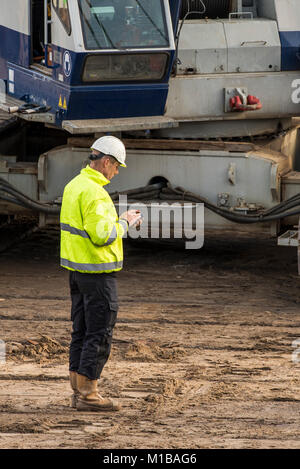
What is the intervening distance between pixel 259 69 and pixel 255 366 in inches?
142

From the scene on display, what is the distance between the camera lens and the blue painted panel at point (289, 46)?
399 inches

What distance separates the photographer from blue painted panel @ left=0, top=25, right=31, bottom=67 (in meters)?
9.95

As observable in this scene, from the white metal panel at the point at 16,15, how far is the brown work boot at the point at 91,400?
434cm

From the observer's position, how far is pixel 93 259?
6574 mm

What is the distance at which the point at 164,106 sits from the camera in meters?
9.72

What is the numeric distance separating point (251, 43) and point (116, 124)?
1.70 metres

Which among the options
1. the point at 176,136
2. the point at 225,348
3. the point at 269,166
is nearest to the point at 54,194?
the point at 176,136

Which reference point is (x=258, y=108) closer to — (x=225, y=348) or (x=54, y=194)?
(x=54, y=194)

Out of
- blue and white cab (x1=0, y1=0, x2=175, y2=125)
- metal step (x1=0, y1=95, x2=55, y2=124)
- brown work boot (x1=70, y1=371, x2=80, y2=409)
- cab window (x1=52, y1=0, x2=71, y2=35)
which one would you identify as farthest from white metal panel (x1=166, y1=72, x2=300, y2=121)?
brown work boot (x1=70, y1=371, x2=80, y2=409)
